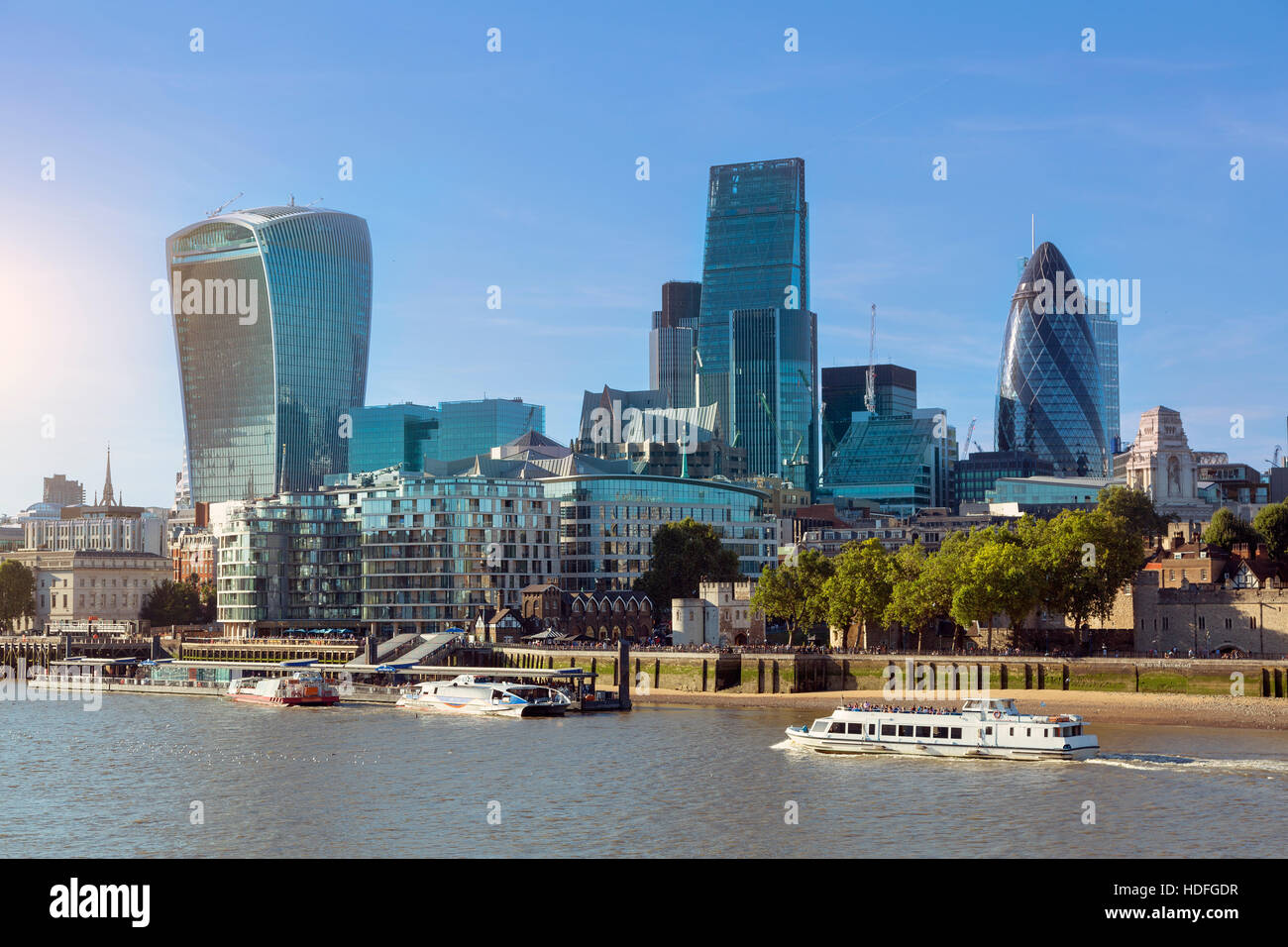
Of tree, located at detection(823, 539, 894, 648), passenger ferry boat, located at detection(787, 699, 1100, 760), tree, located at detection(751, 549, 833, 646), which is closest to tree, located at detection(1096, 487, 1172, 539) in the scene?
tree, located at detection(751, 549, 833, 646)

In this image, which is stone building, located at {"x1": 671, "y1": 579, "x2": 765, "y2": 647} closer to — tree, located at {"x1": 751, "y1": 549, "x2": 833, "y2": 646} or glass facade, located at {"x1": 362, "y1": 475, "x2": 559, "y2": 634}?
tree, located at {"x1": 751, "y1": 549, "x2": 833, "y2": 646}

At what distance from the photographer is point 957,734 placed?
3068 inches

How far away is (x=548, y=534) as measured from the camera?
192125mm

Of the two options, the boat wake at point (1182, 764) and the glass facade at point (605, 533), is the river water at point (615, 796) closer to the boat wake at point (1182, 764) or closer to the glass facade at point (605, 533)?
the boat wake at point (1182, 764)

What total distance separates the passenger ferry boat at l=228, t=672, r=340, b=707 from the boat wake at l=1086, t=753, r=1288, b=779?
223 ft

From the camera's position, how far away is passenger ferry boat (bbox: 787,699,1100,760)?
2916 inches

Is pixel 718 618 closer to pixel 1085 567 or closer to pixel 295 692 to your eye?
pixel 1085 567

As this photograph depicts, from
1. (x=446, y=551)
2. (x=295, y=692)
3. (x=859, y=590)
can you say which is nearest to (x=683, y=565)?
(x=446, y=551)

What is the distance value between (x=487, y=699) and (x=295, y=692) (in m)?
20.8

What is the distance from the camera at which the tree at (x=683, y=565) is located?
562ft

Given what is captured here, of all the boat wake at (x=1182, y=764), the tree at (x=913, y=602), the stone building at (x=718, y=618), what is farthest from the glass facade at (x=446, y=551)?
the boat wake at (x=1182, y=764)
